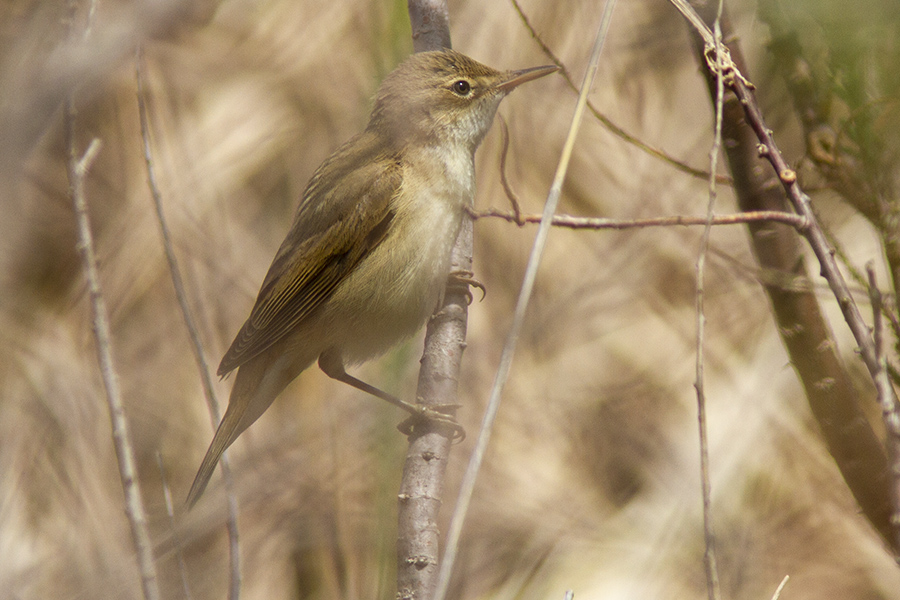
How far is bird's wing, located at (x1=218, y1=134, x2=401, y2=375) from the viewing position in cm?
291

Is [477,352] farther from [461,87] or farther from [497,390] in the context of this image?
[497,390]

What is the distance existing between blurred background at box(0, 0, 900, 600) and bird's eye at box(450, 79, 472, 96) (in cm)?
102

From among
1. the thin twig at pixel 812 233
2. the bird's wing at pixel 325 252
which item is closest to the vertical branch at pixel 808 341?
the thin twig at pixel 812 233

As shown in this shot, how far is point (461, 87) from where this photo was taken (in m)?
3.17

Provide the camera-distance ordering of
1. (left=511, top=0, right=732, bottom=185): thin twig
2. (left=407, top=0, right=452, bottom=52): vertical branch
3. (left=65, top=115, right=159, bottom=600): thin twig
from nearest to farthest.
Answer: (left=65, top=115, right=159, bottom=600): thin twig < (left=511, top=0, right=732, bottom=185): thin twig < (left=407, top=0, right=452, bottom=52): vertical branch

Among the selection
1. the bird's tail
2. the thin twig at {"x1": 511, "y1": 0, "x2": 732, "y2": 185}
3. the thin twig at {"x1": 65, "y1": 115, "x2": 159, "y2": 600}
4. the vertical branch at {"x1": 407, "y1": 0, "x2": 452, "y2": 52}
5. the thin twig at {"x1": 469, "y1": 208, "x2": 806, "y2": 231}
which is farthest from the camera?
the vertical branch at {"x1": 407, "y1": 0, "x2": 452, "y2": 52}

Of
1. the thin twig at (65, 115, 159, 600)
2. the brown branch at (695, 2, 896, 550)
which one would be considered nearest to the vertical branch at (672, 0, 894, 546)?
the brown branch at (695, 2, 896, 550)

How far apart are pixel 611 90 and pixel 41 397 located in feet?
11.4

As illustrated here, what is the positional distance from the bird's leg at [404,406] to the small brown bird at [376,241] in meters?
0.07

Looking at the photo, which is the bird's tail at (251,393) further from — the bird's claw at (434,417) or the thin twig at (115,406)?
the thin twig at (115,406)

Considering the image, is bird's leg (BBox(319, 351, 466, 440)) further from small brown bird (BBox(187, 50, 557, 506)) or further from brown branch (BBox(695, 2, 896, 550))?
brown branch (BBox(695, 2, 896, 550))

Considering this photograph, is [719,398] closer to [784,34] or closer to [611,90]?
[611,90]

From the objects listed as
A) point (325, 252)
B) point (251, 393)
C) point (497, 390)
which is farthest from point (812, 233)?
point (251, 393)

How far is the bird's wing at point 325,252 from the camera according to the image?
9.56 feet
